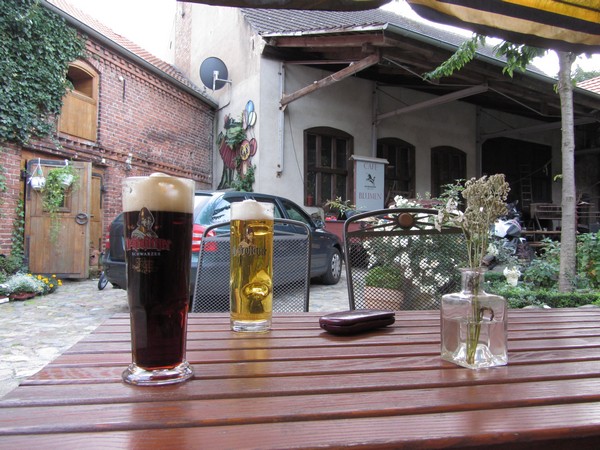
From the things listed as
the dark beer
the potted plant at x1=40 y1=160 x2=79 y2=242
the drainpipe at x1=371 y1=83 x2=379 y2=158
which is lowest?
the dark beer

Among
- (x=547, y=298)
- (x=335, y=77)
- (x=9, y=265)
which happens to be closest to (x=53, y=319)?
(x=9, y=265)

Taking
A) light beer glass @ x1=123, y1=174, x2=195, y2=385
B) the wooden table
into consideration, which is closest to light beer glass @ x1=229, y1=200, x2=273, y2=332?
the wooden table

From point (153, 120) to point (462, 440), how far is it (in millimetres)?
9737

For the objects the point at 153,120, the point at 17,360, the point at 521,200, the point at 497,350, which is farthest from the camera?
the point at 521,200

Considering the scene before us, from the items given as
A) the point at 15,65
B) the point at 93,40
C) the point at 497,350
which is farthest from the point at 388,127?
the point at 497,350

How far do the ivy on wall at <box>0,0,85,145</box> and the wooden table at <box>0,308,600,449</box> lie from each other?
7097 mm

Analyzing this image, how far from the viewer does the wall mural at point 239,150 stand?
349 inches

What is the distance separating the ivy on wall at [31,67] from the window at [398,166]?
6982mm

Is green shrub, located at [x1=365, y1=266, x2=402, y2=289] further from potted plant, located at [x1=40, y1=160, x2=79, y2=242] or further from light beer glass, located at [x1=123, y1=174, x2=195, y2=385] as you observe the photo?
potted plant, located at [x1=40, y1=160, x2=79, y2=242]

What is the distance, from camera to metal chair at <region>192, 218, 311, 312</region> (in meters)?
1.82

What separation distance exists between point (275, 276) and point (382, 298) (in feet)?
1.57

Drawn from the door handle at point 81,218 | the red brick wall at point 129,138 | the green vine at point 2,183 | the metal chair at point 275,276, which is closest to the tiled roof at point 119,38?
the red brick wall at point 129,138

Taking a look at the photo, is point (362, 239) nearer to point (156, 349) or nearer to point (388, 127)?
point (156, 349)

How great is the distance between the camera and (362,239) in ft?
6.04
